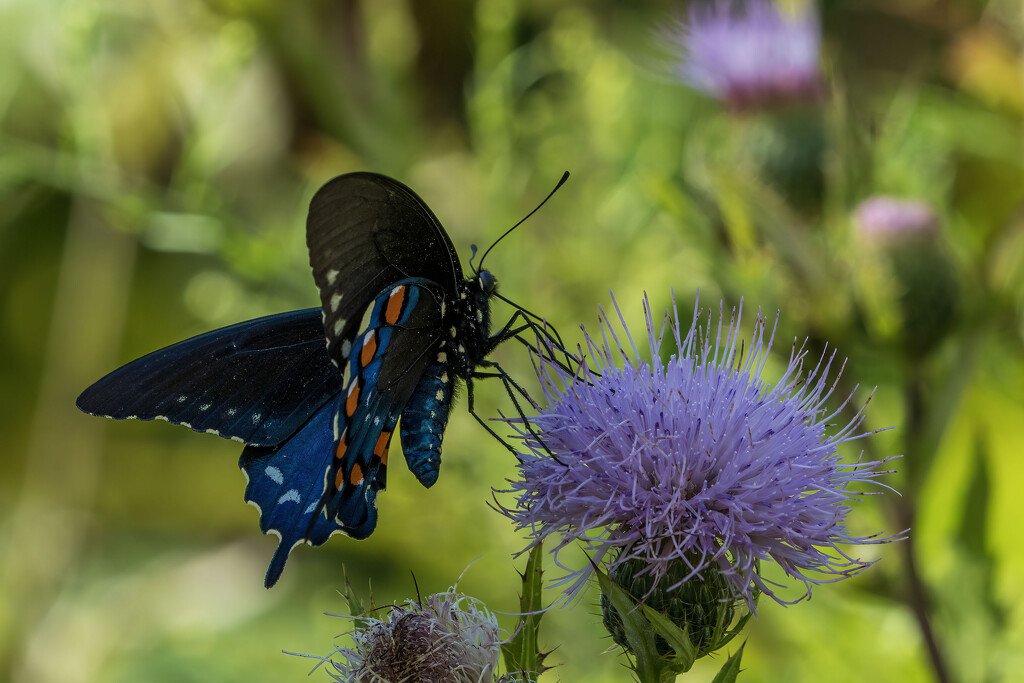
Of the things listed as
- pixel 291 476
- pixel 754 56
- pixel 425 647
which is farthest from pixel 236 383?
pixel 754 56

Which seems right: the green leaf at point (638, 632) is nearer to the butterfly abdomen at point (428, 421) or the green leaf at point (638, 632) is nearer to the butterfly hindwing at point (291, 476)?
the butterfly abdomen at point (428, 421)

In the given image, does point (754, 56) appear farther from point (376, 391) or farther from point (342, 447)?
point (342, 447)

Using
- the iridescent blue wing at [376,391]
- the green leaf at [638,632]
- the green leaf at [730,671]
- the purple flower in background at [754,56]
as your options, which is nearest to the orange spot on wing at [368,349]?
the iridescent blue wing at [376,391]

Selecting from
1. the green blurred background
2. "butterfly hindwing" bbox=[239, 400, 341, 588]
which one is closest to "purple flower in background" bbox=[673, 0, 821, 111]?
the green blurred background

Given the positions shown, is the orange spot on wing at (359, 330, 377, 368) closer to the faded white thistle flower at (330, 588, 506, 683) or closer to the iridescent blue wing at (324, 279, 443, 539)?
the iridescent blue wing at (324, 279, 443, 539)

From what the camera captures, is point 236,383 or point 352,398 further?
point 236,383

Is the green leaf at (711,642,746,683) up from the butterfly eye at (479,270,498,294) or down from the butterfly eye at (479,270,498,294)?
down
